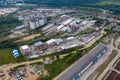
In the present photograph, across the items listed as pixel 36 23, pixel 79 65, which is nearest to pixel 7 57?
pixel 79 65

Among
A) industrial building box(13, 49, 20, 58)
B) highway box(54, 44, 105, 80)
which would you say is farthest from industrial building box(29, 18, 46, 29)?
highway box(54, 44, 105, 80)

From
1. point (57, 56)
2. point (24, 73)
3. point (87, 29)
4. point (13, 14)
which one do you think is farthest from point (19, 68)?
point (13, 14)

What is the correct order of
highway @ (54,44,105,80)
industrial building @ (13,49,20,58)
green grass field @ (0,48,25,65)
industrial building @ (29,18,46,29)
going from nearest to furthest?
highway @ (54,44,105,80) < green grass field @ (0,48,25,65) < industrial building @ (13,49,20,58) < industrial building @ (29,18,46,29)

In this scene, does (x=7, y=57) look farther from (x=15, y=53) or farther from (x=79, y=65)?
(x=79, y=65)

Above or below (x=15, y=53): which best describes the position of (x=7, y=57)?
below

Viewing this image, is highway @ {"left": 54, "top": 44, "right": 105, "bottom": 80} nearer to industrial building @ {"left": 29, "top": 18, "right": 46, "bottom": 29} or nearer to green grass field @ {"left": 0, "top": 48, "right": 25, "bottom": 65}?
green grass field @ {"left": 0, "top": 48, "right": 25, "bottom": 65}

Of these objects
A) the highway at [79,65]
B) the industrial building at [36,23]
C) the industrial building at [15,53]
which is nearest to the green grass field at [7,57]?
the industrial building at [15,53]

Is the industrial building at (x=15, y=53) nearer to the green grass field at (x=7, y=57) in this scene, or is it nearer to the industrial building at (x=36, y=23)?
the green grass field at (x=7, y=57)

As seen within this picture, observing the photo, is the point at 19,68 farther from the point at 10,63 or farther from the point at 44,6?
the point at 44,6
